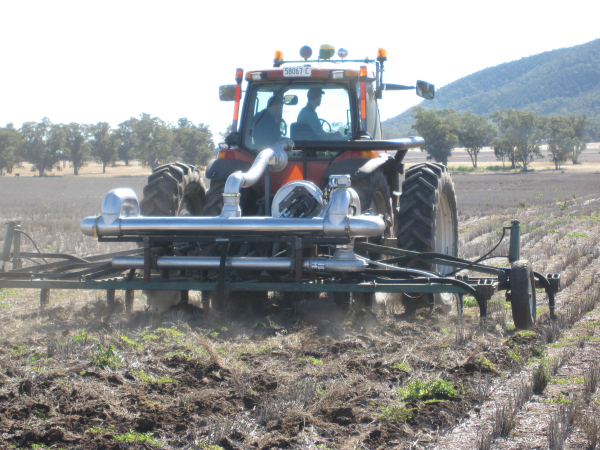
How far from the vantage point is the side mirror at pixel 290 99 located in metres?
6.56

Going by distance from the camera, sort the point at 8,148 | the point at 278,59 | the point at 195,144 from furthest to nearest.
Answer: the point at 8,148, the point at 195,144, the point at 278,59

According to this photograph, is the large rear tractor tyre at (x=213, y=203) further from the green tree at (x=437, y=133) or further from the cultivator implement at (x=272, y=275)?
the green tree at (x=437, y=133)

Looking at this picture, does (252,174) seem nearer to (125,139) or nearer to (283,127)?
(283,127)

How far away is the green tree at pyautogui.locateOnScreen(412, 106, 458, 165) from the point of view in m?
78.2

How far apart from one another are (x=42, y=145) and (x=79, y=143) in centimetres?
461

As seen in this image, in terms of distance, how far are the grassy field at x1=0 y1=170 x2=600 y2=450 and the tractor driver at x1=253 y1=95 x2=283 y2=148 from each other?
1710mm

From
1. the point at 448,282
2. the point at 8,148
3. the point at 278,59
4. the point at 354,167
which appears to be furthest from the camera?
the point at 8,148

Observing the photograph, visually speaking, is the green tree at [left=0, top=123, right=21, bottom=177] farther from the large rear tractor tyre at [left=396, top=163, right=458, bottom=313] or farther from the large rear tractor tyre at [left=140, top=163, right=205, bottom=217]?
the large rear tractor tyre at [left=396, top=163, right=458, bottom=313]

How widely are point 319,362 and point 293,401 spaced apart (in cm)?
71

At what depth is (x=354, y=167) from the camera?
5.79 meters

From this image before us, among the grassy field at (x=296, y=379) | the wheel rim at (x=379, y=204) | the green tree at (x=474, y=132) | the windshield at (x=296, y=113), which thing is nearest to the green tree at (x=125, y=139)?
the green tree at (x=474, y=132)

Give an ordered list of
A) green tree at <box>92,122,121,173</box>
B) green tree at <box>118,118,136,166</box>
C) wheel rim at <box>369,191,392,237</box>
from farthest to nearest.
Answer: green tree at <box>118,118,136,166</box>
green tree at <box>92,122,121,173</box>
wheel rim at <box>369,191,392,237</box>

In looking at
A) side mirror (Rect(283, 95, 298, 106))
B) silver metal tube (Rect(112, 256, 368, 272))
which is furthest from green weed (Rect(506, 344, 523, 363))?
side mirror (Rect(283, 95, 298, 106))

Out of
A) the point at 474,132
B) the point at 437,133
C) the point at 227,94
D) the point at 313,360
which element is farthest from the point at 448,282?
the point at 474,132
